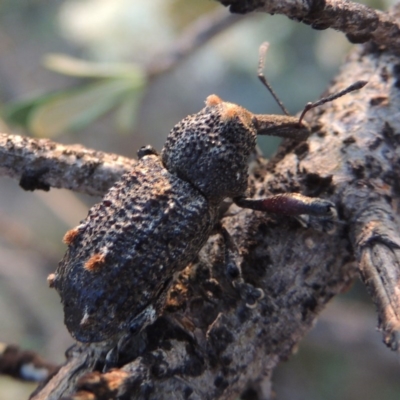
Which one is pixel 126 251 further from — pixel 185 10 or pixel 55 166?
pixel 185 10

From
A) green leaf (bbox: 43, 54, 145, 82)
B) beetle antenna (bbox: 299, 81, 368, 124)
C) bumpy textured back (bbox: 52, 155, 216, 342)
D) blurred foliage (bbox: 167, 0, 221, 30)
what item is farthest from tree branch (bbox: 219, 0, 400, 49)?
blurred foliage (bbox: 167, 0, 221, 30)

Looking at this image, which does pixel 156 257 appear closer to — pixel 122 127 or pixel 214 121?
pixel 214 121

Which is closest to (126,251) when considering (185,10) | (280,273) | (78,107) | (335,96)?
(280,273)

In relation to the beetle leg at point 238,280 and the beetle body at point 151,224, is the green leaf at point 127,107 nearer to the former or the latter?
the beetle body at point 151,224

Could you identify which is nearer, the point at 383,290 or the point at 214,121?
the point at 383,290

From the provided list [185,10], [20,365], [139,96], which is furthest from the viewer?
[185,10]

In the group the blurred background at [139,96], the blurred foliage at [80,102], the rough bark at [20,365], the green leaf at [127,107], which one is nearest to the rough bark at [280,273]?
the rough bark at [20,365]

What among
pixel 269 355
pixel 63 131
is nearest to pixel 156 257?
pixel 269 355

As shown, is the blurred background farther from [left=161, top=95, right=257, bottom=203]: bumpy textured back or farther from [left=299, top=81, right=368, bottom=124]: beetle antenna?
[left=299, top=81, right=368, bottom=124]: beetle antenna
